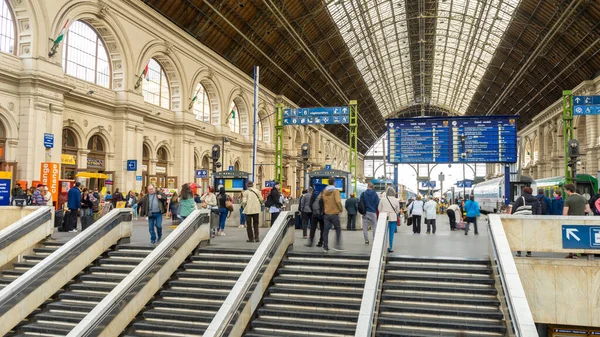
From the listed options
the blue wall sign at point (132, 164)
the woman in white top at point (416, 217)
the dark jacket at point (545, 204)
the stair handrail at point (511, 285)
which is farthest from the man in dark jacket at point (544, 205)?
the blue wall sign at point (132, 164)

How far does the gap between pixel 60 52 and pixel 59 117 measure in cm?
288

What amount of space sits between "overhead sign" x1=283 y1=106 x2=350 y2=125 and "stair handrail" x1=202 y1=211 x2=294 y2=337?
1369 cm

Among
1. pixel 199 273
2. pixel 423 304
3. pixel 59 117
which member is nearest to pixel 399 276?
pixel 423 304

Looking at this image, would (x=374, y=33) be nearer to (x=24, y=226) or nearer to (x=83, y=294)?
(x=24, y=226)

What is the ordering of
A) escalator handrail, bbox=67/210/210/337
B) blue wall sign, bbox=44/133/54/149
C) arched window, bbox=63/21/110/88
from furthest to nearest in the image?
arched window, bbox=63/21/110/88, blue wall sign, bbox=44/133/54/149, escalator handrail, bbox=67/210/210/337

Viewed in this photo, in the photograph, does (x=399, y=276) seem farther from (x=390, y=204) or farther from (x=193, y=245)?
(x=193, y=245)

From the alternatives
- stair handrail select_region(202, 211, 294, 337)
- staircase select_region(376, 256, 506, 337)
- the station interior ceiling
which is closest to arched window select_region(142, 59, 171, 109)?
the station interior ceiling

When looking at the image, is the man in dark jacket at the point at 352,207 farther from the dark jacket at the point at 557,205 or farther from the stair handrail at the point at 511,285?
the stair handrail at the point at 511,285

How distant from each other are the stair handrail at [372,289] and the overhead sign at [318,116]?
1452 cm

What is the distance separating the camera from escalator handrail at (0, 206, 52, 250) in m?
10.1

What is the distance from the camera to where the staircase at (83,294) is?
823 centimetres

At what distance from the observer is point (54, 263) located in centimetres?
917

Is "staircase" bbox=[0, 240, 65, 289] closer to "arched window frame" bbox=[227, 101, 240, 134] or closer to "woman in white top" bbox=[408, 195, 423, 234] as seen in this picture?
"woman in white top" bbox=[408, 195, 423, 234]

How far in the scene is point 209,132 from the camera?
3500cm
